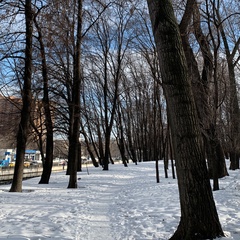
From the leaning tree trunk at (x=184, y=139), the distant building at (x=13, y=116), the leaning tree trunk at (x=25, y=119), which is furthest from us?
the distant building at (x=13, y=116)

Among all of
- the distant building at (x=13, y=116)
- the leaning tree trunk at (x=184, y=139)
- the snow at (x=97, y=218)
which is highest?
the distant building at (x=13, y=116)

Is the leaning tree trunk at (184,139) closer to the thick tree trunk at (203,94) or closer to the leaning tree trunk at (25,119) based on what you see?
the thick tree trunk at (203,94)

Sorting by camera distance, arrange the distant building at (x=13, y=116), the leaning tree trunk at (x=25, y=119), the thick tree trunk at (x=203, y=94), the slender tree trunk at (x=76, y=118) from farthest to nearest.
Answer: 1. the distant building at (x=13, y=116)
2. the slender tree trunk at (x=76, y=118)
3. the leaning tree trunk at (x=25, y=119)
4. the thick tree trunk at (x=203, y=94)

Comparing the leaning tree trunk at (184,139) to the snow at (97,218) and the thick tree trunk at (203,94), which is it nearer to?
the snow at (97,218)

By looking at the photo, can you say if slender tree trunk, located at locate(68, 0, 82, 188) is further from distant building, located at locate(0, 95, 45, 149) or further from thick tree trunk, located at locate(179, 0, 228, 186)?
thick tree trunk, located at locate(179, 0, 228, 186)

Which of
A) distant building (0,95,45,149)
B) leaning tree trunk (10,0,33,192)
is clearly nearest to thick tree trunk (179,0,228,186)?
leaning tree trunk (10,0,33,192)

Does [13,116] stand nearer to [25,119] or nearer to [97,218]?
[25,119]

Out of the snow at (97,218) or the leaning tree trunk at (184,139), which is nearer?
the leaning tree trunk at (184,139)

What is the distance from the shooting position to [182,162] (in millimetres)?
4219

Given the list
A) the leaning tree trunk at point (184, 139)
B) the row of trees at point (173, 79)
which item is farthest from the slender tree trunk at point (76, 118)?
the leaning tree trunk at point (184, 139)

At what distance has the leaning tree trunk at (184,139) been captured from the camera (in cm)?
411

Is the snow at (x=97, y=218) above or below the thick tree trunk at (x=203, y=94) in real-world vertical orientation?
below

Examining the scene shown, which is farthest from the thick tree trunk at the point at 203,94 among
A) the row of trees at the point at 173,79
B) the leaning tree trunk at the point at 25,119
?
the leaning tree trunk at the point at 25,119

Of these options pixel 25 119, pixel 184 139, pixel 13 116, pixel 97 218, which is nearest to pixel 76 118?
pixel 25 119
